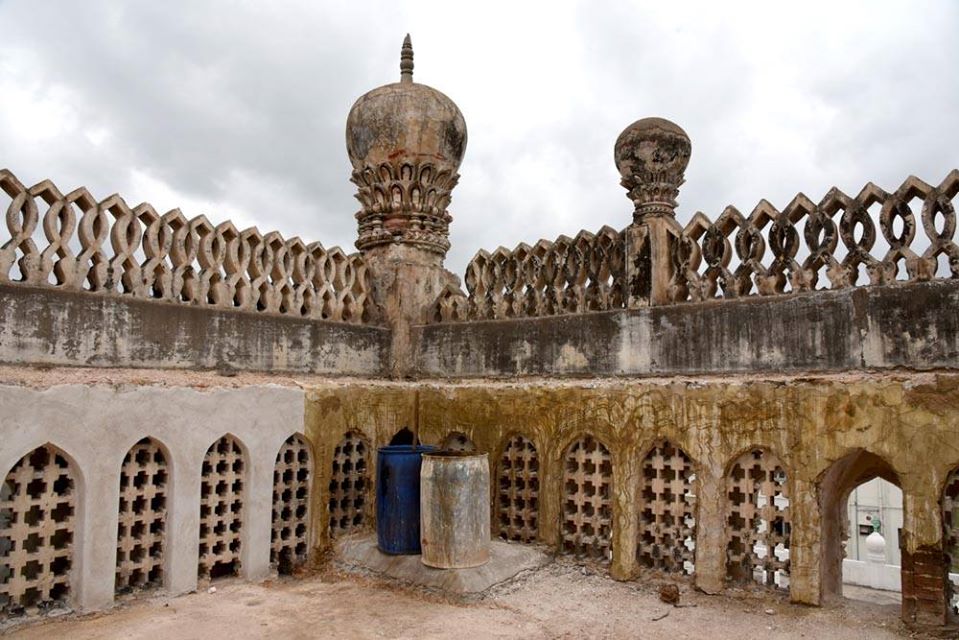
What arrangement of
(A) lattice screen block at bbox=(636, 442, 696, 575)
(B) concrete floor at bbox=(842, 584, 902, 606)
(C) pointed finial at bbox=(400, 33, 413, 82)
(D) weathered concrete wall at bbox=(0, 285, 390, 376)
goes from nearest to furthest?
(D) weathered concrete wall at bbox=(0, 285, 390, 376), (A) lattice screen block at bbox=(636, 442, 696, 575), (C) pointed finial at bbox=(400, 33, 413, 82), (B) concrete floor at bbox=(842, 584, 902, 606)

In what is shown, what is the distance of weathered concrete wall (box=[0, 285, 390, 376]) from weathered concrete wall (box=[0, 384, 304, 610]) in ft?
1.45

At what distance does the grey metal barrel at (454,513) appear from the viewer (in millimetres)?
5898

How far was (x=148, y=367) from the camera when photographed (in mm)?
6086

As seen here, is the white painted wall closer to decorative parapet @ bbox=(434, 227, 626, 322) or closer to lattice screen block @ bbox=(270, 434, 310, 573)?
decorative parapet @ bbox=(434, 227, 626, 322)

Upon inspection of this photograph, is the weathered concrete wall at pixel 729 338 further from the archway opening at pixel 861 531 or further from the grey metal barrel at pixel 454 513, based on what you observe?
the grey metal barrel at pixel 454 513

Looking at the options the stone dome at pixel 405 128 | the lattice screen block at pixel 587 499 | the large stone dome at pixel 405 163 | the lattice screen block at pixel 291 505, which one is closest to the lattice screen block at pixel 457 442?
the lattice screen block at pixel 587 499

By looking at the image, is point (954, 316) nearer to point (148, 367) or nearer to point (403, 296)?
point (403, 296)

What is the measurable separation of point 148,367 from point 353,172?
3629mm

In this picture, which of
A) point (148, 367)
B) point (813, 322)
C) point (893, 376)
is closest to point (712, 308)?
point (813, 322)

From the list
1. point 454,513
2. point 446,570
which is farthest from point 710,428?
point 446,570

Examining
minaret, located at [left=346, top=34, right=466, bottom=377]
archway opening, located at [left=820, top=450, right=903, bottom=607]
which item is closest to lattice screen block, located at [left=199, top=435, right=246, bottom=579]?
minaret, located at [left=346, top=34, right=466, bottom=377]

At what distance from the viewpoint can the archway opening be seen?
564 centimetres

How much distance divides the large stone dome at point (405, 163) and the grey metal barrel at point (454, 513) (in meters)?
3.18

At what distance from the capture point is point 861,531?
14.8m
